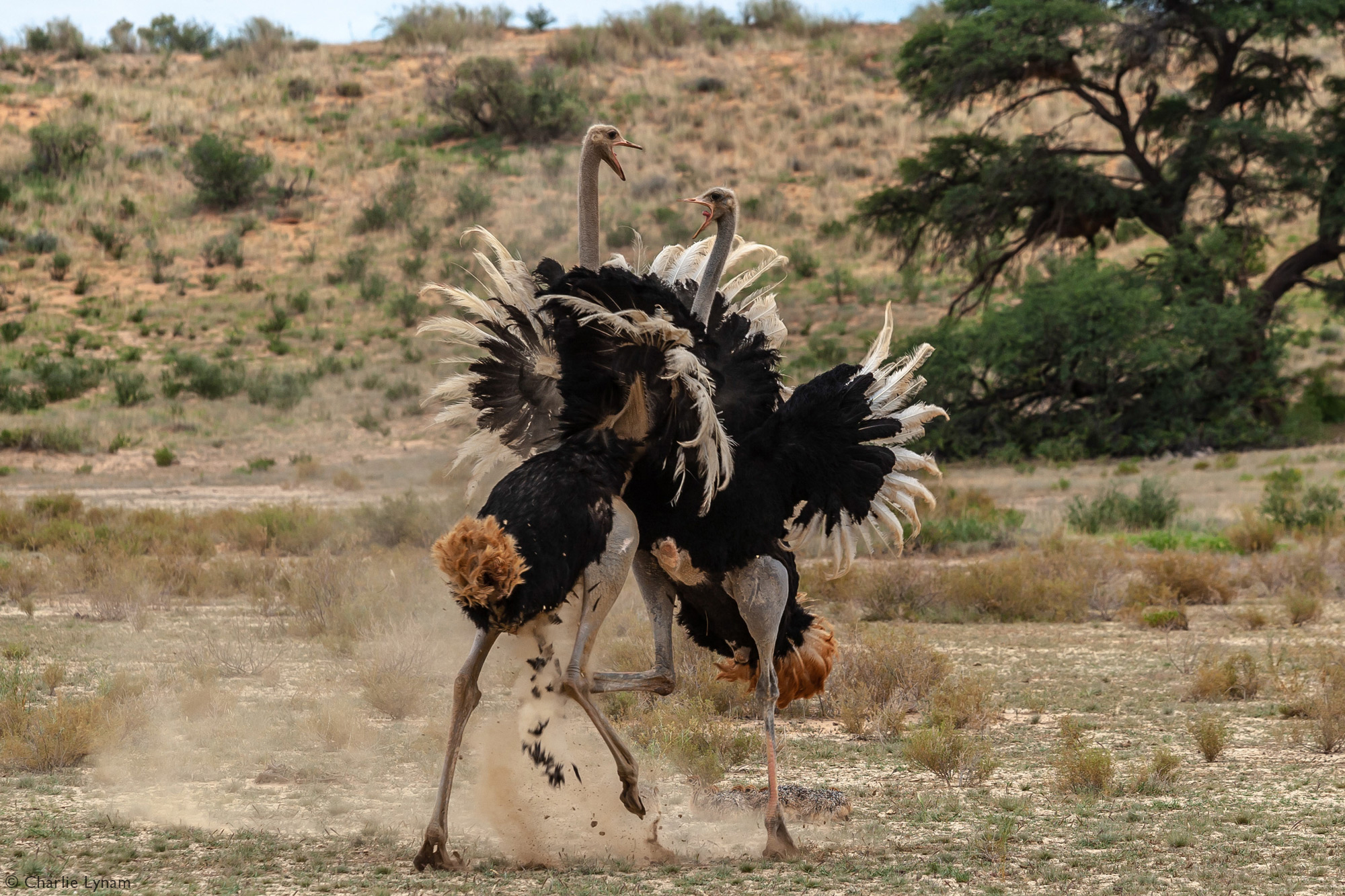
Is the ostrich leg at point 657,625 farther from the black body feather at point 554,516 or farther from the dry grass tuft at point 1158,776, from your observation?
the dry grass tuft at point 1158,776

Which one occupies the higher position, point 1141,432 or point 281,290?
point 281,290

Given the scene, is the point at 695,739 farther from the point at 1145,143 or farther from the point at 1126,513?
the point at 1145,143

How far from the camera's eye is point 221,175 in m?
39.8

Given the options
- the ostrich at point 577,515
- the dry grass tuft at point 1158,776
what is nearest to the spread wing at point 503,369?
the ostrich at point 577,515

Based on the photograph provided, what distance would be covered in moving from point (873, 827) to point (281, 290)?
3123cm

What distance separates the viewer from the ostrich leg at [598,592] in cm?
542

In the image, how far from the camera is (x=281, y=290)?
35094mm

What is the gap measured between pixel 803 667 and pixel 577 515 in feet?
6.12

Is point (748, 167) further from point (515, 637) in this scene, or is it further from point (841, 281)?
point (515, 637)

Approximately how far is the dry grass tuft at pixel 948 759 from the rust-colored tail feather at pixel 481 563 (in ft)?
10.2

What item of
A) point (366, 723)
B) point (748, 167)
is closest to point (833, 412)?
point (366, 723)

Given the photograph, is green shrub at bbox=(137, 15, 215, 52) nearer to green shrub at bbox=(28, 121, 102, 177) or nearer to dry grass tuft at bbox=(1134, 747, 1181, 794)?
green shrub at bbox=(28, 121, 102, 177)

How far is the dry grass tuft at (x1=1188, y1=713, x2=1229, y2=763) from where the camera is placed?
297 inches

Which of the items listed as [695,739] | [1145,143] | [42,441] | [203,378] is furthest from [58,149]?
[695,739]
